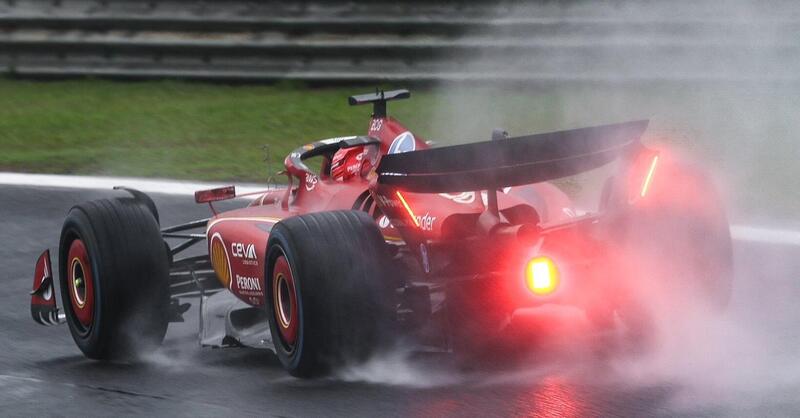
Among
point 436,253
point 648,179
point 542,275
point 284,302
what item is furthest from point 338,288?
point 648,179

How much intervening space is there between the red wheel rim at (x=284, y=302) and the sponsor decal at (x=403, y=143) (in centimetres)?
101

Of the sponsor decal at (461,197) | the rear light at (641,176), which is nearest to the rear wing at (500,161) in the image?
the rear light at (641,176)

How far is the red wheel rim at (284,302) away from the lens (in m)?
5.10

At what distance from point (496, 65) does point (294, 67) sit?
2321mm

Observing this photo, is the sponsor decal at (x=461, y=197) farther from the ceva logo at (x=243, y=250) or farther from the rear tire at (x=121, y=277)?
the rear tire at (x=121, y=277)

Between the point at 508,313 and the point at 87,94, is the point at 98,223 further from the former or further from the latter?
the point at 87,94

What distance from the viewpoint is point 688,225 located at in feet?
17.6

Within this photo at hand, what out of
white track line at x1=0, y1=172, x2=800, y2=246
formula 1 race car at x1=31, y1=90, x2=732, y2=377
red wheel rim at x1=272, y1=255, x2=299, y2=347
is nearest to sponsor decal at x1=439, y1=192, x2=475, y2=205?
formula 1 race car at x1=31, y1=90, x2=732, y2=377

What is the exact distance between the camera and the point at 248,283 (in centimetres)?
582

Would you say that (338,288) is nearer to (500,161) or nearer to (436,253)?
(436,253)

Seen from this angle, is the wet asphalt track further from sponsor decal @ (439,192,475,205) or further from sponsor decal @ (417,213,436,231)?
sponsor decal @ (439,192,475,205)

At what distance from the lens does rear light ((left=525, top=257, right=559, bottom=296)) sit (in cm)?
492

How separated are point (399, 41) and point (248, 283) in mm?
6570

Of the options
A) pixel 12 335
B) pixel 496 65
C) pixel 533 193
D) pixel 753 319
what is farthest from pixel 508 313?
pixel 496 65
